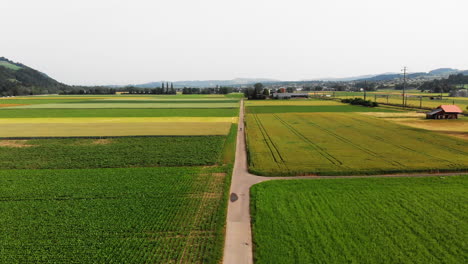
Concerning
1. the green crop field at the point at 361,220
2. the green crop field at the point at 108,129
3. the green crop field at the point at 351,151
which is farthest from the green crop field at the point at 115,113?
the green crop field at the point at 361,220

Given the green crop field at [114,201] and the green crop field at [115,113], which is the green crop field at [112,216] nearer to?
the green crop field at [114,201]

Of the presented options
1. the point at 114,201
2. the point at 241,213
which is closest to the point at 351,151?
the point at 241,213

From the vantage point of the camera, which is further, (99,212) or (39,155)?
(39,155)

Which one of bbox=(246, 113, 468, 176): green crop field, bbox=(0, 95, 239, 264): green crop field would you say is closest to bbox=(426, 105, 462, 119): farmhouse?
bbox=(246, 113, 468, 176): green crop field

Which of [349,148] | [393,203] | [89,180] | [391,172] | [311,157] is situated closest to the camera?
[393,203]

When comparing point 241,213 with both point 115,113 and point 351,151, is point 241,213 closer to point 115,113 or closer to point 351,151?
point 351,151

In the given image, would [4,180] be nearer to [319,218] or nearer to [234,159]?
[234,159]

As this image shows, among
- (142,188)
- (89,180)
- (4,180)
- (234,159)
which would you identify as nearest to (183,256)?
(142,188)
